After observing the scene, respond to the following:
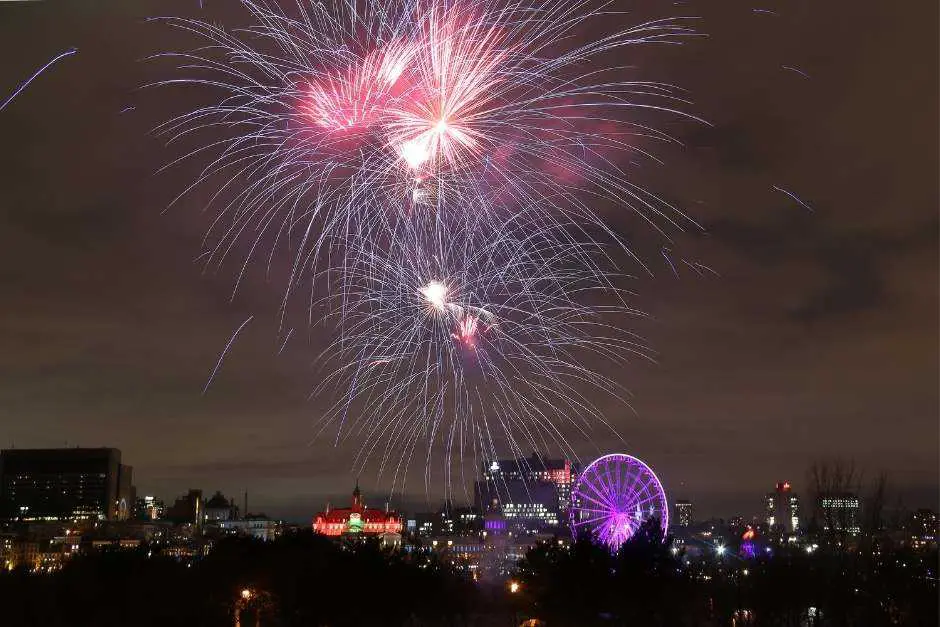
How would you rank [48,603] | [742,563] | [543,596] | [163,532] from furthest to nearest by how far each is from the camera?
[163,532] → [742,563] → [48,603] → [543,596]

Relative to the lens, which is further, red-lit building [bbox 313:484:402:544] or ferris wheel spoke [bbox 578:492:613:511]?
red-lit building [bbox 313:484:402:544]

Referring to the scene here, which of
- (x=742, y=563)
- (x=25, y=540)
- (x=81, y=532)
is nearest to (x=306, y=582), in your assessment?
(x=742, y=563)

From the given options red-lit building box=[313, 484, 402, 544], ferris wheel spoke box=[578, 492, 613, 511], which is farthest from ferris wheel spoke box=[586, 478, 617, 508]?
red-lit building box=[313, 484, 402, 544]

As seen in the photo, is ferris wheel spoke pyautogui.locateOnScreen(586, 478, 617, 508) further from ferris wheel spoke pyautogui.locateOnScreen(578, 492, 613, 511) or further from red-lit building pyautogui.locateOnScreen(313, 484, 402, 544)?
red-lit building pyautogui.locateOnScreen(313, 484, 402, 544)

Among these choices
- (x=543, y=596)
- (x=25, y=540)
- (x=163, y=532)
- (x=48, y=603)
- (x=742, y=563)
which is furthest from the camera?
(x=163, y=532)

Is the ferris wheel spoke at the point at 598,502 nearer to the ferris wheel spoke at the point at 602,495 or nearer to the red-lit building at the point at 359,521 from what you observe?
the ferris wheel spoke at the point at 602,495

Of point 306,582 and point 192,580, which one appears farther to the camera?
point 192,580

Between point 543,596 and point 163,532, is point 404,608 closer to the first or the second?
point 543,596

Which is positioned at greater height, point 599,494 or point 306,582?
point 599,494

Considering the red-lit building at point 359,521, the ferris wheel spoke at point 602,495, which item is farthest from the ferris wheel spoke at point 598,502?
the red-lit building at point 359,521
